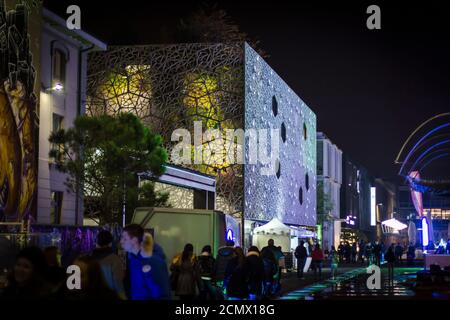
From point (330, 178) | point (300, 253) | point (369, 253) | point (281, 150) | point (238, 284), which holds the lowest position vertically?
point (238, 284)

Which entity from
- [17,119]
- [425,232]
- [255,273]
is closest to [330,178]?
[425,232]

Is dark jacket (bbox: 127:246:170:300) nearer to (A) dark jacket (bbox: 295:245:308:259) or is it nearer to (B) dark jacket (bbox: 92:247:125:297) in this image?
(B) dark jacket (bbox: 92:247:125:297)

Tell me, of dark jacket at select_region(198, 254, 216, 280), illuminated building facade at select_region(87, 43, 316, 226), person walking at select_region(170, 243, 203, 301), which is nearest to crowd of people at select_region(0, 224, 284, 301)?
person walking at select_region(170, 243, 203, 301)

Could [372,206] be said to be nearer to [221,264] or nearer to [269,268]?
[269,268]

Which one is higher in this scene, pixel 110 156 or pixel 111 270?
pixel 110 156

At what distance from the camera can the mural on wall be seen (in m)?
26.7

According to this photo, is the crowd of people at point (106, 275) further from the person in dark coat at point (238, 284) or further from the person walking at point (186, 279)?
the person in dark coat at point (238, 284)

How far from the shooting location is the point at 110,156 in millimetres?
28875

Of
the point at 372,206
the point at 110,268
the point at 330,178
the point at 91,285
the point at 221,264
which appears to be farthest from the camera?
the point at 372,206

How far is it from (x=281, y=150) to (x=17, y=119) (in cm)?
3741

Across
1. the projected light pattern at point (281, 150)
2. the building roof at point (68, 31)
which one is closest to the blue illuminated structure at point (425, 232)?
the projected light pattern at point (281, 150)

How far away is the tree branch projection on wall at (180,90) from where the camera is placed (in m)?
52.0
